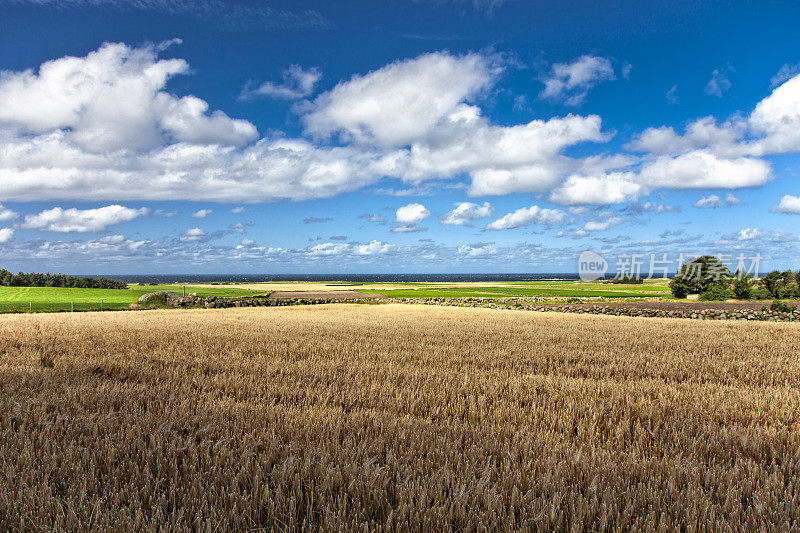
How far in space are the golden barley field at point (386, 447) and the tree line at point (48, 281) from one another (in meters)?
67.9

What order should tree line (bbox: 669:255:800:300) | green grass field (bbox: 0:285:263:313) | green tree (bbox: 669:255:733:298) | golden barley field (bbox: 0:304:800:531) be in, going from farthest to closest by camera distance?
1. green tree (bbox: 669:255:733:298)
2. tree line (bbox: 669:255:800:300)
3. green grass field (bbox: 0:285:263:313)
4. golden barley field (bbox: 0:304:800:531)

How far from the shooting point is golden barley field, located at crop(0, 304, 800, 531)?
287 cm

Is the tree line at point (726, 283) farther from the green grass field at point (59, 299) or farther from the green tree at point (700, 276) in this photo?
the green grass field at point (59, 299)

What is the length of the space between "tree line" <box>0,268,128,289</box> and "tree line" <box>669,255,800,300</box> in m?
88.0

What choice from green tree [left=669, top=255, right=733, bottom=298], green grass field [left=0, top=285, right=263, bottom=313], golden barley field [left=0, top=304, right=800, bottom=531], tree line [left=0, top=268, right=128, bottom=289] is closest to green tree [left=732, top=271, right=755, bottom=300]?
green tree [left=669, top=255, right=733, bottom=298]

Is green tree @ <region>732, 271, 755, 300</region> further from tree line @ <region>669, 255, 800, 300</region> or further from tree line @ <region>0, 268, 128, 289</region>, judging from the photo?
tree line @ <region>0, 268, 128, 289</region>

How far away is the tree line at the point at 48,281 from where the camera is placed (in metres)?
62.1

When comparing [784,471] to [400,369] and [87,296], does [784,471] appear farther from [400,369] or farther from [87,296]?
[87,296]

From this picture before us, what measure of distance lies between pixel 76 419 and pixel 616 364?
10545 millimetres

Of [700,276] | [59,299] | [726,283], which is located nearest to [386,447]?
[59,299]

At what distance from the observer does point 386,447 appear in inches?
165

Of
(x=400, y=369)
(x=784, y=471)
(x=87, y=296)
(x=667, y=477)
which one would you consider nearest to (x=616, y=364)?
→ (x=400, y=369)

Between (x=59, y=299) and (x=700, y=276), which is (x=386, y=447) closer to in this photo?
(x=59, y=299)

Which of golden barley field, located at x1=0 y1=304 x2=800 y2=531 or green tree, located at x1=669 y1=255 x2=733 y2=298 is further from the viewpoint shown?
green tree, located at x1=669 y1=255 x2=733 y2=298
